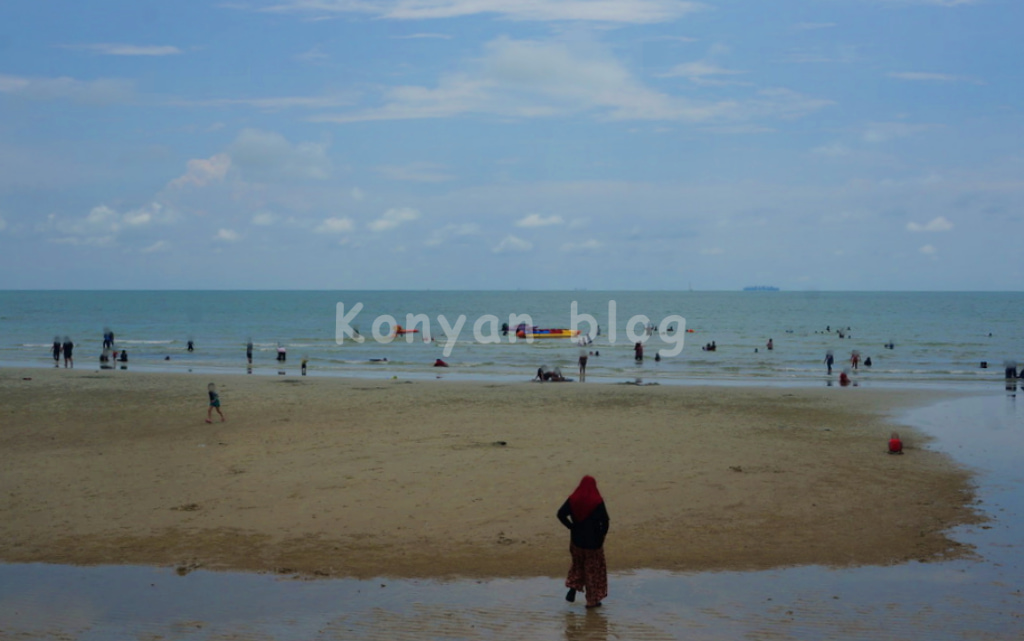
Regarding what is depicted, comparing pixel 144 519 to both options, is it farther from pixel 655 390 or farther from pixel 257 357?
pixel 257 357

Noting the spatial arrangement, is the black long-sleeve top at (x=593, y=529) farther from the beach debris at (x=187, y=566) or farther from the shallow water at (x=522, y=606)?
the beach debris at (x=187, y=566)

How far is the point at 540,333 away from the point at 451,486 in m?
69.3

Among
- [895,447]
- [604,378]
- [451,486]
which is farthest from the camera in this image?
[604,378]

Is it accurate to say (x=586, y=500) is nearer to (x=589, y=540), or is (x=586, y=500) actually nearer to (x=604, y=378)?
(x=589, y=540)

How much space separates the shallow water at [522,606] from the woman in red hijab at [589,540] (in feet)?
0.76

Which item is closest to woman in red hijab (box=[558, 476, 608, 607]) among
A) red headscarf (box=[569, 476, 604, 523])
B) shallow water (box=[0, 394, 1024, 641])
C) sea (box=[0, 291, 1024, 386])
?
red headscarf (box=[569, 476, 604, 523])

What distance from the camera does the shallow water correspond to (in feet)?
29.0

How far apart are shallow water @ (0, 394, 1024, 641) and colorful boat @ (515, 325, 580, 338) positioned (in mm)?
71017

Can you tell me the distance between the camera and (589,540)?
31.5ft

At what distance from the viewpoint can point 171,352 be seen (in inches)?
2403

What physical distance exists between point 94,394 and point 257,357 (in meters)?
27.4

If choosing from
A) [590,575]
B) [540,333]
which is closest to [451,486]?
[590,575]

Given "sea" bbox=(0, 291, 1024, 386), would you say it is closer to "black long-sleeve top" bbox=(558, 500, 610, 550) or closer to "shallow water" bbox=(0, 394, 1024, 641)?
"shallow water" bbox=(0, 394, 1024, 641)

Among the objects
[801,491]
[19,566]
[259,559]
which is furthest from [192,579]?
[801,491]
